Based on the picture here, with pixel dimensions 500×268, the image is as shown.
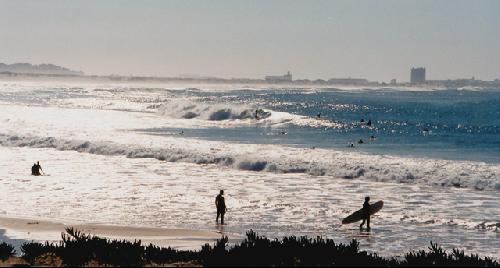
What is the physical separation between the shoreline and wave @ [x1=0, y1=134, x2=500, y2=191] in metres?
15.9

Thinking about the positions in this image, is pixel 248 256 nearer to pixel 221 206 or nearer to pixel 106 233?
pixel 106 233

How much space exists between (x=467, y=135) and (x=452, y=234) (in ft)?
158

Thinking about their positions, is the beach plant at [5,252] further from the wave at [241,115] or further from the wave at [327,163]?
the wave at [241,115]

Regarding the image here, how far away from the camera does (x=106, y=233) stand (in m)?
20.2

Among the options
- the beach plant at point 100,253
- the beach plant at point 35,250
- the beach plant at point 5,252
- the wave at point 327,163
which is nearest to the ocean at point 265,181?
the wave at point 327,163

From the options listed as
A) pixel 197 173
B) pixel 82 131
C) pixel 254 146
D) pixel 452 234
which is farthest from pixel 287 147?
pixel 452 234

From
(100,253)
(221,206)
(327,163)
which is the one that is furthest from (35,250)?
(327,163)

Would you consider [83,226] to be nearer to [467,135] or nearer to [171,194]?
[171,194]

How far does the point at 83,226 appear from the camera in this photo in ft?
70.4

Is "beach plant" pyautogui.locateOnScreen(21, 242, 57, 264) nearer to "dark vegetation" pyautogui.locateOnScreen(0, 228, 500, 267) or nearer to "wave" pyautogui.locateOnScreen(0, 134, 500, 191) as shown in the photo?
"dark vegetation" pyautogui.locateOnScreen(0, 228, 500, 267)

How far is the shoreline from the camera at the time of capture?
62.0 ft

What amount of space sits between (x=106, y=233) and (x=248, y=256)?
9.52 m

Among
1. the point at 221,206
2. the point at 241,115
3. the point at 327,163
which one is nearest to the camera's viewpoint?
the point at 221,206

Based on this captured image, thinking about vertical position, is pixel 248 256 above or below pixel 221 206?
above
